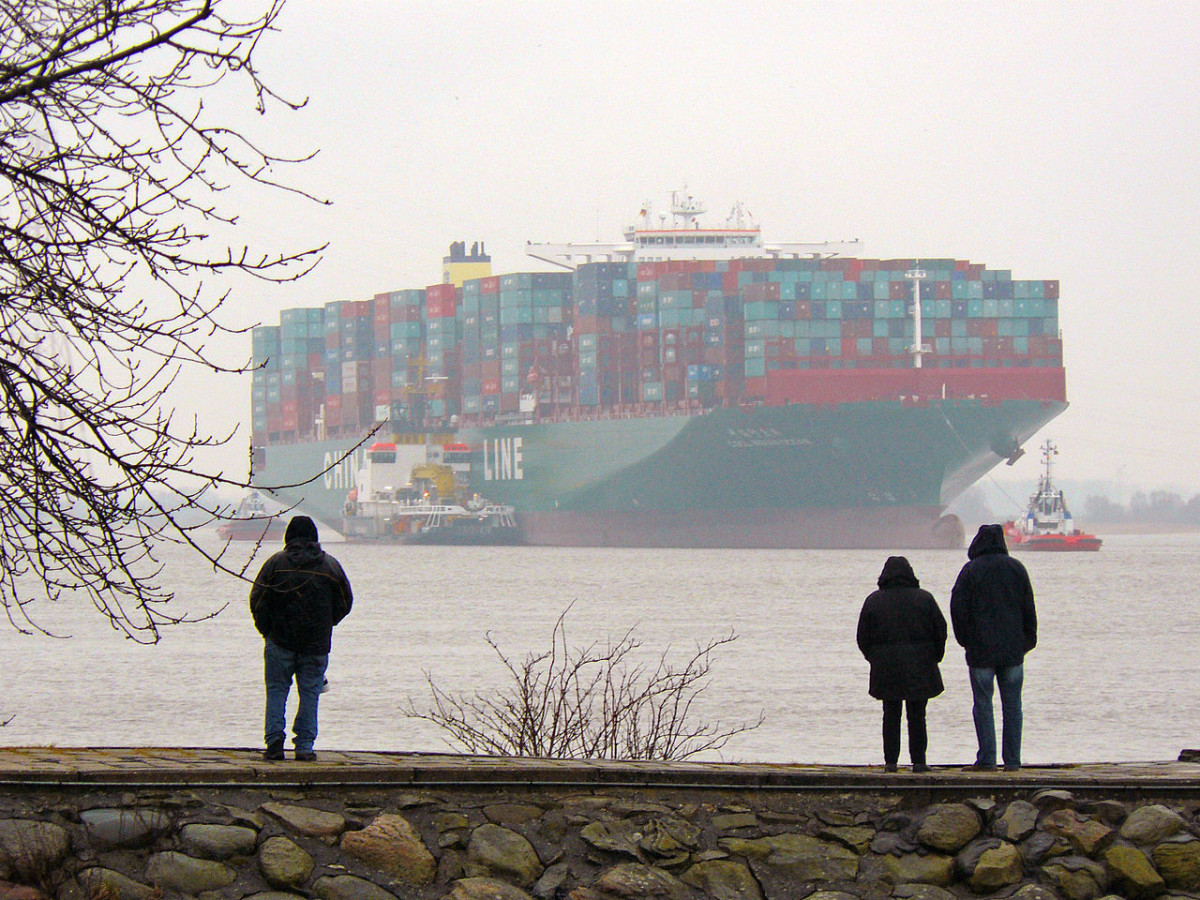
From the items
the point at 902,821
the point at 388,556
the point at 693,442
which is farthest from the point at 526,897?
the point at 388,556

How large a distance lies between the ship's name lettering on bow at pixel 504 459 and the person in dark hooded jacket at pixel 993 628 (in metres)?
59.2

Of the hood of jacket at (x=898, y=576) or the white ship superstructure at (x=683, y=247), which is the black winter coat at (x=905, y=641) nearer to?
the hood of jacket at (x=898, y=576)

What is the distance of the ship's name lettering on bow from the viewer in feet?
217

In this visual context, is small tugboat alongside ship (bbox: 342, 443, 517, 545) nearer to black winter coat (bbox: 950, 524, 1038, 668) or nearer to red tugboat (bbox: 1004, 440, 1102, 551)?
red tugboat (bbox: 1004, 440, 1102, 551)

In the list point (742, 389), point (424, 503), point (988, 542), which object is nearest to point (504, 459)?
point (424, 503)

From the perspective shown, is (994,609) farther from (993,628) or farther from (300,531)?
(300,531)

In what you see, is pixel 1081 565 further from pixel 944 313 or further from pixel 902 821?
pixel 902 821

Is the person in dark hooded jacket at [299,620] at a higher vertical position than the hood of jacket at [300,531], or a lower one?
lower

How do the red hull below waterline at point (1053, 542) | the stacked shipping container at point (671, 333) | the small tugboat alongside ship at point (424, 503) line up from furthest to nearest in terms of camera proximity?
the small tugboat alongside ship at point (424, 503)
the red hull below waterline at point (1053, 542)
the stacked shipping container at point (671, 333)

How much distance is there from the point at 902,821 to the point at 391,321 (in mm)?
70792

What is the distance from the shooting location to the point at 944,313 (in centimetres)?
5778

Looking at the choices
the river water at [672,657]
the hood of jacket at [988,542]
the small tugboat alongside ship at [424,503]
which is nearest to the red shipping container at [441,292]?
the small tugboat alongside ship at [424,503]

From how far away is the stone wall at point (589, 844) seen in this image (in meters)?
5.00

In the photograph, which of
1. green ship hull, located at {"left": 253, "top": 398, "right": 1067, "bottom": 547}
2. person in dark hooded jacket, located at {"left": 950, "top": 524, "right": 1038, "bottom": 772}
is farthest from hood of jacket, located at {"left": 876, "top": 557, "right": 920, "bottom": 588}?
green ship hull, located at {"left": 253, "top": 398, "right": 1067, "bottom": 547}
